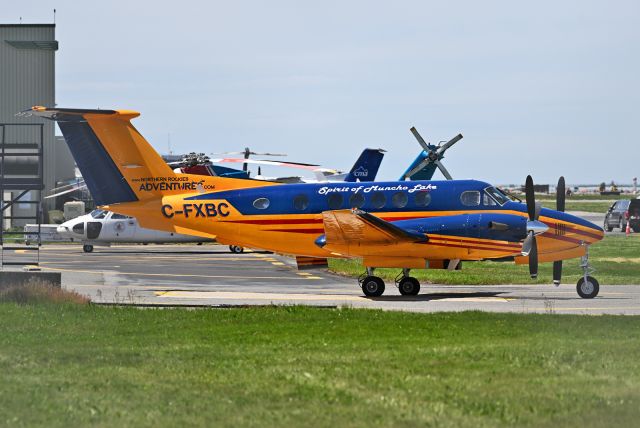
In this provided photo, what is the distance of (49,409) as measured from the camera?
39.3 feet

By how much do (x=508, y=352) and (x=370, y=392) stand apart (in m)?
3.81

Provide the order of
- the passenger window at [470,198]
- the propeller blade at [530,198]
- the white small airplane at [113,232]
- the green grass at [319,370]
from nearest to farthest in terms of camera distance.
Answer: the green grass at [319,370], the propeller blade at [530,198], the passenger window at [470,198], the white small airplane at [113,232]

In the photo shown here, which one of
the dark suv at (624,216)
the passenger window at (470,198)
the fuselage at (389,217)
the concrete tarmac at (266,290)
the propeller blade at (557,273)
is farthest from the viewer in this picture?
the dark suv at (624,216)

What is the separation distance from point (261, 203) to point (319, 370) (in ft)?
53.9

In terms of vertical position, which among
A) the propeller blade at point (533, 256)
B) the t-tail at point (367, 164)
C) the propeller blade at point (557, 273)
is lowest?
the propeller blade at point (557, 273)

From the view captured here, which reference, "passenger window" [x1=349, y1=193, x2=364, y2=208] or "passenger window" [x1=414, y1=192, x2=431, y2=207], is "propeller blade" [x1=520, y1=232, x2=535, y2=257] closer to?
"passenger window" [x1=414, y1=192, x2=431, y2=207]

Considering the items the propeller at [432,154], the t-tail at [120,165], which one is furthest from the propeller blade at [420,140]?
the t-tail at [120,165]

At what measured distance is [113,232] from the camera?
5316 centimetres

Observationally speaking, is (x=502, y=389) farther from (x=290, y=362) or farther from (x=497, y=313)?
(x=497, y=313)

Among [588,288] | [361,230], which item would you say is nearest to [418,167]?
[361,230]

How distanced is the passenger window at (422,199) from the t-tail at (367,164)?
25.4 metres

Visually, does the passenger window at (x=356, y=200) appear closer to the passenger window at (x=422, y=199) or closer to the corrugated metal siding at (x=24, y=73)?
the passenger window at (x=422, y=199)

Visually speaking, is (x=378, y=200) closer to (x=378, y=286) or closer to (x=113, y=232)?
(x=378, y=286)

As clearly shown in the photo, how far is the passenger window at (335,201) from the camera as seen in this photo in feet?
97.9
